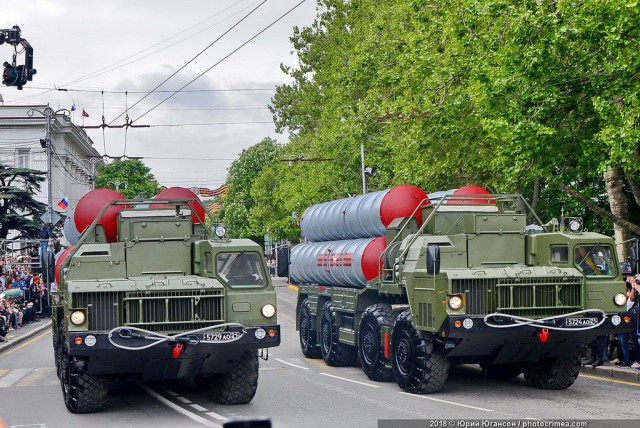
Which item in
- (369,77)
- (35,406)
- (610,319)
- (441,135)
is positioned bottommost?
(35,406)

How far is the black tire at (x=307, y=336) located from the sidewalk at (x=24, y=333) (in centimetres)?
874

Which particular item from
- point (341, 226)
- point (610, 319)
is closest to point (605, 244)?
point (610, 319)

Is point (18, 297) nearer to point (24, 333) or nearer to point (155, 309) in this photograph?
point (24, 333)

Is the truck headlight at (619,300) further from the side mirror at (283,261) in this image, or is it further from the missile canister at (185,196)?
the missile canister at (185,196)

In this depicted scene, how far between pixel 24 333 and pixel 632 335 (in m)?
21.6

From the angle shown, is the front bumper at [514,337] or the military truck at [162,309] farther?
the front bumper at [514,337]

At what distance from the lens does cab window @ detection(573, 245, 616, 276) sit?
16.2m

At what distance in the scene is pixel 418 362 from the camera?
1600 centimetres

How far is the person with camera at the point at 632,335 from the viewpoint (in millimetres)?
18641

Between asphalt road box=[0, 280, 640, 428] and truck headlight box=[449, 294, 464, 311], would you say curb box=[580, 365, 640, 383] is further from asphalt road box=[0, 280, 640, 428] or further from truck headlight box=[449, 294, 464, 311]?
truck headlight box=[449, 294, 464, 311]

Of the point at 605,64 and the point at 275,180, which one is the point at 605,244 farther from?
the point at 275,180

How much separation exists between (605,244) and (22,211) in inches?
1576

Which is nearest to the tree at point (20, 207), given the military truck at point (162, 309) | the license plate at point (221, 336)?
the military truck at point (162, 309)

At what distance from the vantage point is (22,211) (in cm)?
5122
